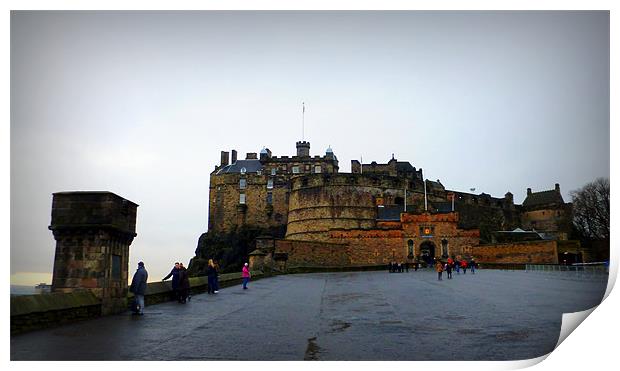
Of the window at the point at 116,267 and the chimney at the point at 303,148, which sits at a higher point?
the chimney at the point at 303,148

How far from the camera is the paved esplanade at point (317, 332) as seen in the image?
474cm

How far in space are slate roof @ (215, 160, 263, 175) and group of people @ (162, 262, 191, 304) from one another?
38871 millimetres

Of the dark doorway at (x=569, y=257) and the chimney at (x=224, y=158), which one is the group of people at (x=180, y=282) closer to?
the dark doorway at (x=569, y=257)

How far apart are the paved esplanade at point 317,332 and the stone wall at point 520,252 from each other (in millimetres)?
22098

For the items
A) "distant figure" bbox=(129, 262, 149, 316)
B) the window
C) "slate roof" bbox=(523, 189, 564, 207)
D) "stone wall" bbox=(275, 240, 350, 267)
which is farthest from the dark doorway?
the window

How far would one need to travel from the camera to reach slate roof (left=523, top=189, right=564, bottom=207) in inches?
1962

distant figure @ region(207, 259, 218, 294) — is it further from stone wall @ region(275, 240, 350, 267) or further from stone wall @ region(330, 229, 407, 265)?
stone wall @ region(330, 229, 407, 265)

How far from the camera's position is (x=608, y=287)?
889cm

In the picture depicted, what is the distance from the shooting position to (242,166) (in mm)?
49188

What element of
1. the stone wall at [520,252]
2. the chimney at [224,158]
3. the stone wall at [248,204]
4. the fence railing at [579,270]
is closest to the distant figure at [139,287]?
the fence railing at [579,270]

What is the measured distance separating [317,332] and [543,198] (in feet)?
167
